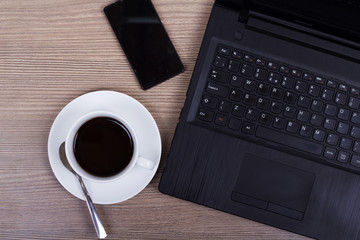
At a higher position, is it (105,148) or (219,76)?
(219,76)

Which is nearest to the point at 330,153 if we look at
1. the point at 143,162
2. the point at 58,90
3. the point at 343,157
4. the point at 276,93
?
the point at 343,157

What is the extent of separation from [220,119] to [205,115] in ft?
Result: 0.08

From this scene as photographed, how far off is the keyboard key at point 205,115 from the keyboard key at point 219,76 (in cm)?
5

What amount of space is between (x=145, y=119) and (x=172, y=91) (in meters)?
0.07

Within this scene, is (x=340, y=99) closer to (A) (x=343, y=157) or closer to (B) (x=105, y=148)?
(A) (x=343, y=157)

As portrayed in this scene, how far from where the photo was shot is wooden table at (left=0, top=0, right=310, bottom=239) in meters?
0.59

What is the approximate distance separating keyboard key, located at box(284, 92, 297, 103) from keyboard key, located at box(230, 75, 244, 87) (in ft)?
0.24

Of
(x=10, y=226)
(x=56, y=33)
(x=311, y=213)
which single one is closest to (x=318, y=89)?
(x=311, y=213)

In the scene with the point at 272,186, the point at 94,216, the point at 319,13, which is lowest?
the point at 94,216

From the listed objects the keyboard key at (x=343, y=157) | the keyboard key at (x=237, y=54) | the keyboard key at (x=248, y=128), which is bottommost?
the keyboard key at (x=343, y=157)

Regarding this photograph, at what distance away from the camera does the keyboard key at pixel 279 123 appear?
56 centimetres

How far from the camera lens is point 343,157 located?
1.83ft

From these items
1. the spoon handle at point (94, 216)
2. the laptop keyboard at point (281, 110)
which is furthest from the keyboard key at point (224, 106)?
the spoon handle at point (94, 216)

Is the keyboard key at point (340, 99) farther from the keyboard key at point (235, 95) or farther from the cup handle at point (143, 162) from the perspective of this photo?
the cup handle at point (143, 162)
